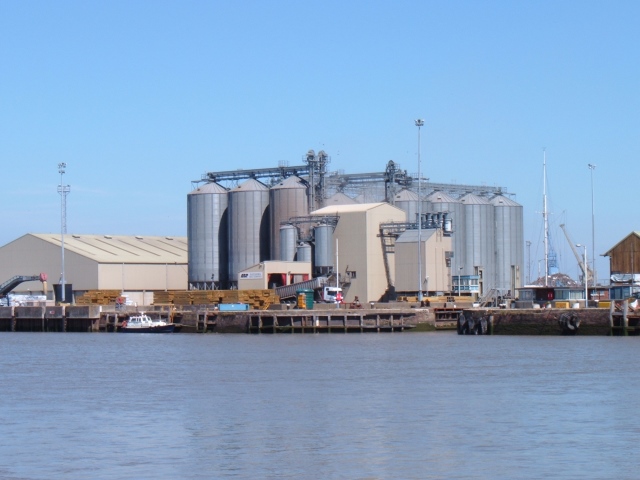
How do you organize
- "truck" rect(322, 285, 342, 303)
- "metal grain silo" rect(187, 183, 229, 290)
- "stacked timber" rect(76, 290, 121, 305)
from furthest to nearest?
"metal grain silo" rect(187, 183, 229, 290)
"stacked timber" rect(76, 290, 121, 305)
"truck" rect(322, 285, 342, 303)

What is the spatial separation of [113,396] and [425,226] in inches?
2515

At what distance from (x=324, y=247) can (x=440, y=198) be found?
1826 centimetres

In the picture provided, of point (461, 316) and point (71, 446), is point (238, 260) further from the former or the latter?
point (71, 446)

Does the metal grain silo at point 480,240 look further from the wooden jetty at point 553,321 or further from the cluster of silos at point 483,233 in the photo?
the wooden jetty at point 553,321

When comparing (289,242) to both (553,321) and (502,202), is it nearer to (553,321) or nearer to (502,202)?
(502,202)

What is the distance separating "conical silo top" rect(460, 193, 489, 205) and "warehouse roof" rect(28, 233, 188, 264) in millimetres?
32010

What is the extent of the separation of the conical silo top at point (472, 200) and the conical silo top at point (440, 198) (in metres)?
1.38

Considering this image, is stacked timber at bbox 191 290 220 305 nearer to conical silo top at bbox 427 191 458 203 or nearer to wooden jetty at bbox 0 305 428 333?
wooden jetty at bbox 0 305 428 333

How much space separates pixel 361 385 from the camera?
152ft

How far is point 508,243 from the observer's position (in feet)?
402

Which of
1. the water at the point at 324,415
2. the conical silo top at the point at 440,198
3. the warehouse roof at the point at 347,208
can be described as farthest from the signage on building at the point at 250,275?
the water at the point at 324,415

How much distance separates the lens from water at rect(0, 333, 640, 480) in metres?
27.9

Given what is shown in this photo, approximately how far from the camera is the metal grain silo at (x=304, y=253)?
108 metres

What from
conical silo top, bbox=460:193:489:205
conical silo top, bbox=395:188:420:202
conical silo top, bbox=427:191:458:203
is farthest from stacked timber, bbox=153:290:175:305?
conical silo top, bbox=460:193:489:205
